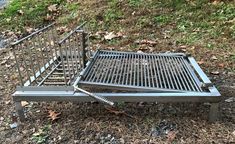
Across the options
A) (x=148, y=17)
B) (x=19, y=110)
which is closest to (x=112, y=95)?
(x=19, y=110)

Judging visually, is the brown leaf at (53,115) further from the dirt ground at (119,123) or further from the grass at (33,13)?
the grass at (33,13)

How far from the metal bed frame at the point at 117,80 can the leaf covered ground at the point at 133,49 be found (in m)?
0.24

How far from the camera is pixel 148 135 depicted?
357cm

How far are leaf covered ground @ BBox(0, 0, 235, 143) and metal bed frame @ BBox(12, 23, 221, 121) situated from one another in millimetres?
241

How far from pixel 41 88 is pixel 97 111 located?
0.65 meters

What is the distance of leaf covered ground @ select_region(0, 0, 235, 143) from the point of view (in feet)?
11.9

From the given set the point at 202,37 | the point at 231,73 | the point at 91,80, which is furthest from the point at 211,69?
the point at 91,80

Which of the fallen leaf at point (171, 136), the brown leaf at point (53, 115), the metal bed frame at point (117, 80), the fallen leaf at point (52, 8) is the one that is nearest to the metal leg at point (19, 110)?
the metal bed frame at point (117, 80)

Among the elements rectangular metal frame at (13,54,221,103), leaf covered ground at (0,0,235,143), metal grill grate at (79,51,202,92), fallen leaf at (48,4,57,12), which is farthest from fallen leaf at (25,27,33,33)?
rectangular metal frame at (13,54,221,103)

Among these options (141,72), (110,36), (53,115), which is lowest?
(53,115)

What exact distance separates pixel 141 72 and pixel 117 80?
39 cm

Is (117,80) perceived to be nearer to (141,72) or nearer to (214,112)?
(141,72)

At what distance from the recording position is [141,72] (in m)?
4.39

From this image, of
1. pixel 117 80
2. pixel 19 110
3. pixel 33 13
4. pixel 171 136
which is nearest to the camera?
pixel 171 136
